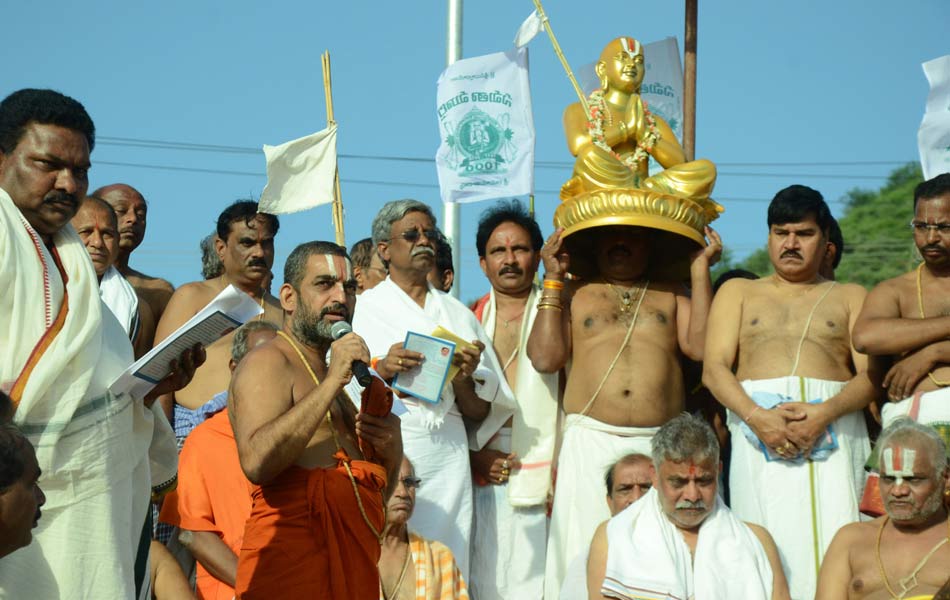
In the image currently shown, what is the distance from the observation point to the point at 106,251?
7008mm

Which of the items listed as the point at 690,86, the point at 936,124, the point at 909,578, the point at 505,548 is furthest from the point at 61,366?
the point at 936,124

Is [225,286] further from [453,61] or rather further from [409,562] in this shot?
[453,61]

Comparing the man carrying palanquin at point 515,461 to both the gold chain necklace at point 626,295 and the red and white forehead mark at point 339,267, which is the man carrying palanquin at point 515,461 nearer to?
the gold chain necklace at point 626,295

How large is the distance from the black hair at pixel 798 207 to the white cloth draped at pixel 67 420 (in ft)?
12.4

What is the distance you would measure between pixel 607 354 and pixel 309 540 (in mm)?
2679

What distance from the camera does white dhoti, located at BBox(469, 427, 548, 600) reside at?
7.32 meters

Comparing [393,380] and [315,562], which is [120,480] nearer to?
[315,562]

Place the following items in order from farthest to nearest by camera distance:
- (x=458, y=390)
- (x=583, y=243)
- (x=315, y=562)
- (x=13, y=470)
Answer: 1. (x=583, y=243)
2. (x=458, y=390)
3. (x=315, y=562)
4. (x=13, y=470)

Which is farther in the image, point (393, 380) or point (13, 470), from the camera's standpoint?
point (393, 380)

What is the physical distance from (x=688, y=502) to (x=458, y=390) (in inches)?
60.2

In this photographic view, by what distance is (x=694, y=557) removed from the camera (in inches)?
244

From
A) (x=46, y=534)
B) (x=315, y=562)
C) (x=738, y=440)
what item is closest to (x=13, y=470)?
(x=46, y=534)

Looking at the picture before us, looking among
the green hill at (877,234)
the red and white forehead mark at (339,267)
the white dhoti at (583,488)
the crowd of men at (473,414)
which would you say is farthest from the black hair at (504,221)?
the green hill at (877,234)

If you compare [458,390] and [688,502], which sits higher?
[458,390]
